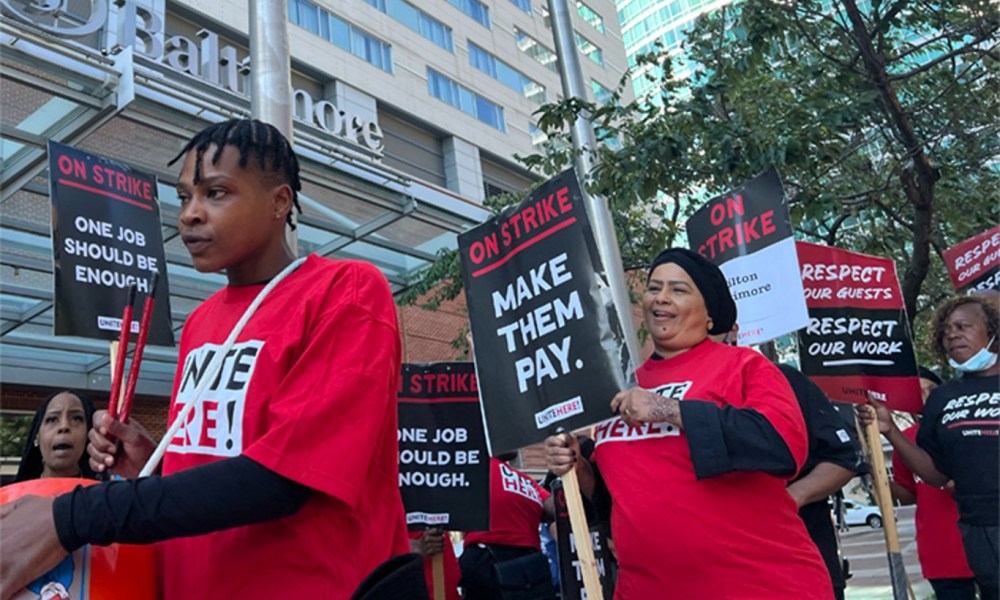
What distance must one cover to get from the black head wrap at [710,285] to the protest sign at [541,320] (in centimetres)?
32

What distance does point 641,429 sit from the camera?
2854mm

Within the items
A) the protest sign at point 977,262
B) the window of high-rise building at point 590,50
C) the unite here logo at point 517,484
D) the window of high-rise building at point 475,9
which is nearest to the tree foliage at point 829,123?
the protest sign at point 977,262

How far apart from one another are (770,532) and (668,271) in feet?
3.38

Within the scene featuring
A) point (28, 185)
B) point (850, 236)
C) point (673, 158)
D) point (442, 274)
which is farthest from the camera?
point (442, 274)

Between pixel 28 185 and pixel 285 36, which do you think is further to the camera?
pixel 28 185

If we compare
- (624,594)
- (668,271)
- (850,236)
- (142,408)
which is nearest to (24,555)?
(624,594)

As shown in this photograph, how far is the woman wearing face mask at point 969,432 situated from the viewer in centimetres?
444

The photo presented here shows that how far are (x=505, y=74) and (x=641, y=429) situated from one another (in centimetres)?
2656

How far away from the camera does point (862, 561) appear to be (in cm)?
1939

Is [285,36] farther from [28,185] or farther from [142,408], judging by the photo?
[142,408]

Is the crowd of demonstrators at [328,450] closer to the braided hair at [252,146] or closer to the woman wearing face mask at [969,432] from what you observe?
the braided hair at [252,146]

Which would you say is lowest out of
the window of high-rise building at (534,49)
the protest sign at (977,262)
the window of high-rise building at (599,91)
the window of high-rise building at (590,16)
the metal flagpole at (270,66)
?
the protest sign at (977,262)

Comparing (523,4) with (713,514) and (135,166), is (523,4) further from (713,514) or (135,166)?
(713,514)

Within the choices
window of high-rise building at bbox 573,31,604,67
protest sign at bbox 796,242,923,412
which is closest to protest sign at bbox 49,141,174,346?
protest sign at bbox 796,242,923,412
